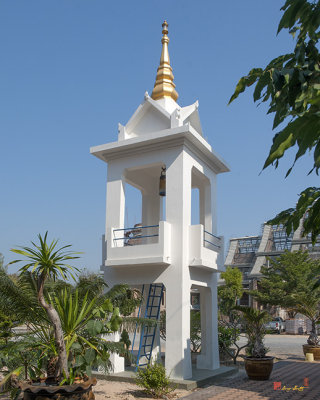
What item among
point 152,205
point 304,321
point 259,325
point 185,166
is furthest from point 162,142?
point 304,321

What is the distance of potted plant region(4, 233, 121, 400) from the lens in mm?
7246

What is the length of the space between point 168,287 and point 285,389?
3861 mm

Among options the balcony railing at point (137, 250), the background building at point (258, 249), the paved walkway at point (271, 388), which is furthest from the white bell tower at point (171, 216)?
the background building at point (258, 249)

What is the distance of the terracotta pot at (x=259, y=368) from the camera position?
11.6 metres

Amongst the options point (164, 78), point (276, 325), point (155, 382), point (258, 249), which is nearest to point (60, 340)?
point (155, 382)

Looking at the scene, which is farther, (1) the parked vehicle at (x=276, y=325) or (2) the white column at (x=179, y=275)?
(1) the parked vehicle at (x=276, y=325)

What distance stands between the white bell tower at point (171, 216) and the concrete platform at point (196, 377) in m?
0.30

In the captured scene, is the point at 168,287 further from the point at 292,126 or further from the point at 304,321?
the point at 304,321

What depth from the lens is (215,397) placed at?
9.40m

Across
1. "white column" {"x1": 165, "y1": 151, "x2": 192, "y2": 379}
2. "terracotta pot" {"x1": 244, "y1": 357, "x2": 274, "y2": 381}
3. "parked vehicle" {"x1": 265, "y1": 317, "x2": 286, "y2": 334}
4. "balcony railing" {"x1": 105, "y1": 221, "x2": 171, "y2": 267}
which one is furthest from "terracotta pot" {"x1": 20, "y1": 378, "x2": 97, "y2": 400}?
"parked vehicle" {"x1": 265, "y1": 317, "x2": 286, "y2": 334}

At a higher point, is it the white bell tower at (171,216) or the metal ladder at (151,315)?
the white bell tower at (171,216)

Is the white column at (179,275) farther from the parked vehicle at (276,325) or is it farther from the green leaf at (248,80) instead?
the parked vehicle at (276,325)

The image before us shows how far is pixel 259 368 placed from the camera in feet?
38.1

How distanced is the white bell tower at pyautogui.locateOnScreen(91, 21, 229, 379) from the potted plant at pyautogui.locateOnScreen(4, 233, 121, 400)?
9.92 feet
